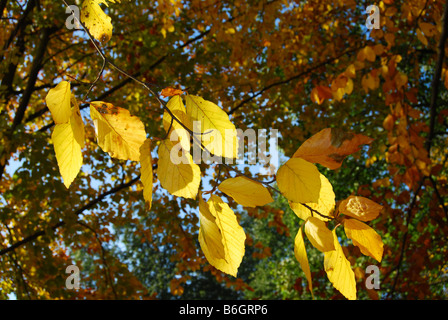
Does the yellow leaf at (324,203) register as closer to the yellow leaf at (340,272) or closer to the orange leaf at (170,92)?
the yellow leaf at (340,272)

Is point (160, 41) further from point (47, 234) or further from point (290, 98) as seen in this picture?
point (47, 234)

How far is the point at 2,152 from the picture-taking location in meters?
2.35

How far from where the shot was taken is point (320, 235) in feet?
1.46

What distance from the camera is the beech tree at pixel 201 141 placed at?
0.44m

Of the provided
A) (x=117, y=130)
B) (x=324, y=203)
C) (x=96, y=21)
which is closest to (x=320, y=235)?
(x=324, y=203)

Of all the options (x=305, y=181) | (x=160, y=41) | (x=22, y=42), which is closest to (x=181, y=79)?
(x=160, y=41)

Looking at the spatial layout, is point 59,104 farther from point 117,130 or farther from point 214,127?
point 214,127

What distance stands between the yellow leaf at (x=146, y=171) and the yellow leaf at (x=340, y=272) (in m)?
0.24

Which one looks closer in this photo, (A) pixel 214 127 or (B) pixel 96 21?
(A) pixel 214 127

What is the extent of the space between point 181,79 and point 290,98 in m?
1.25

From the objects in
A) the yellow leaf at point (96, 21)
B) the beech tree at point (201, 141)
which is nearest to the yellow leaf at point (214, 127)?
the beech tree at point (201, 141)

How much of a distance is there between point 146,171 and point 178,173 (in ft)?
0.12

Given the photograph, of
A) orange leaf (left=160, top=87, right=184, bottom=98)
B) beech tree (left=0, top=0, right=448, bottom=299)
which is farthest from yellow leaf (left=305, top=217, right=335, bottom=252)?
orange leaf (left=160, top=87, right=184, bottom=98)
